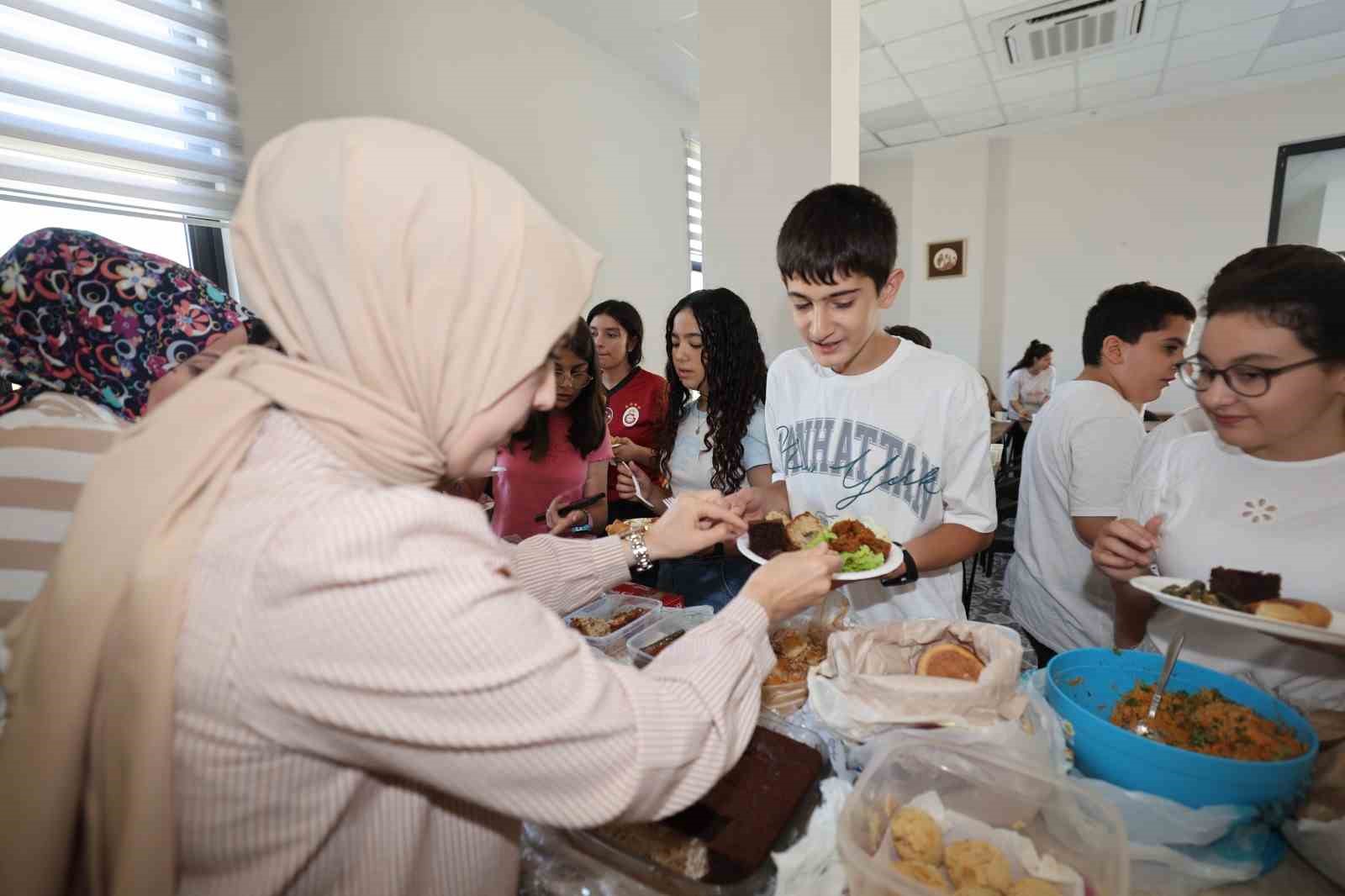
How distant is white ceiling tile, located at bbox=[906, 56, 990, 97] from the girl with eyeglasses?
569 centimetres

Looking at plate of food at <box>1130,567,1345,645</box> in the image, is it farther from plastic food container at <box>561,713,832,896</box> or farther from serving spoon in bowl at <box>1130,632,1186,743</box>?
plastic food container at <box>561,713,832,896</box>

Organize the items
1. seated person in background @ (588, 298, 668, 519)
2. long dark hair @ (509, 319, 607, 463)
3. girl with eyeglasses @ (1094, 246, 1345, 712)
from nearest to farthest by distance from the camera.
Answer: girl with eyeglasses @ (1094, 246, 1345, 712) → long dark hair @ (509, 319, 607, 463) → seated person in background @ (588, 298, 668, 519)

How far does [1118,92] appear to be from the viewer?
21.1 feet

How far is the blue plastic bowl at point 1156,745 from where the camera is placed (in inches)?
35.2

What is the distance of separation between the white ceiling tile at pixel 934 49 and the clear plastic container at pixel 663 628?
573 cm

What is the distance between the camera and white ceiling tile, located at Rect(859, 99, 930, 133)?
6699 millimetres

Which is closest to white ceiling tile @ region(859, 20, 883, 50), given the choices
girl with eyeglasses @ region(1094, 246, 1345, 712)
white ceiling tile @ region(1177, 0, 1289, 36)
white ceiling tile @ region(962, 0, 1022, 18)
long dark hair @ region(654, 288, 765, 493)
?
white ceiling tile @ region(962, 0, 1022, 18)

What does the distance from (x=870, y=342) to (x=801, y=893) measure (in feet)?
5.01

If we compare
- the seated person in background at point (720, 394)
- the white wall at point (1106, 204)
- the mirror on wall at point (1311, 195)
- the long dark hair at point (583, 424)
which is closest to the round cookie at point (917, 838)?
the seated person in background at point (720, 394)

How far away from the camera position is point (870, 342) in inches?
75.0

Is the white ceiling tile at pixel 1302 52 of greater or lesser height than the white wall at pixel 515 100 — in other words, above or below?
above

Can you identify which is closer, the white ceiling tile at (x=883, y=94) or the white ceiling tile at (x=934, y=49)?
the white ceiling tile at (x=934, y=49)

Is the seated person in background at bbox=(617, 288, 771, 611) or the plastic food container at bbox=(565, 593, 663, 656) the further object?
the seated person in background at bbox=(617, 288, 771, 611)

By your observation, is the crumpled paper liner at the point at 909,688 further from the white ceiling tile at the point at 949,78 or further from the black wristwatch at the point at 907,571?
the white ceiling tile at the point at 949,78
